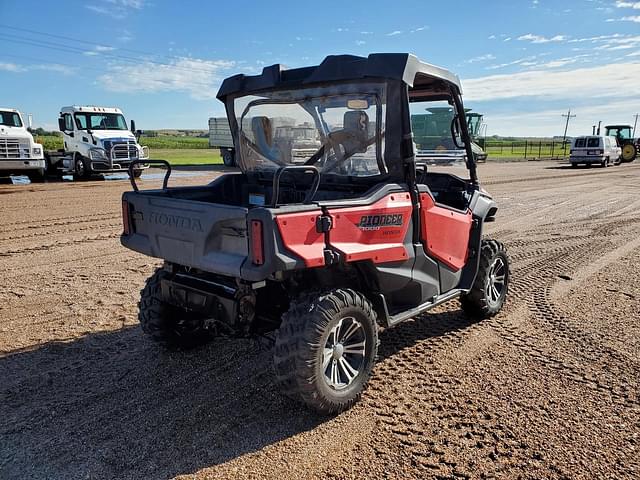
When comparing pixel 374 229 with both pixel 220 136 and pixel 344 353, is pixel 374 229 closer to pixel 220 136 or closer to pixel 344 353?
pixel 344 353

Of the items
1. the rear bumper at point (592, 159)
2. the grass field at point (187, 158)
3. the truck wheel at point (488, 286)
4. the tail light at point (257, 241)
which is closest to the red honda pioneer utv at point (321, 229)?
the tail light at point (257, 241)

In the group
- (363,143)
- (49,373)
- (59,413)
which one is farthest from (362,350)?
(49,373)

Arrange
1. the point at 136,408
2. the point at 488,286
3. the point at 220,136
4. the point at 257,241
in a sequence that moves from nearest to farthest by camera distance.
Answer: the point at 257,241
the point at 136,408
the point at 488,286
the point at 220,136

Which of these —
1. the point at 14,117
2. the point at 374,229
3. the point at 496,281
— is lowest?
the point at 496,281

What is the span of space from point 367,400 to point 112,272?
14.2 ft

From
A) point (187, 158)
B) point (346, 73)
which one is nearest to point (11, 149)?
point (346, 73)

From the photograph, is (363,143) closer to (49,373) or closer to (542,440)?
(542,440)

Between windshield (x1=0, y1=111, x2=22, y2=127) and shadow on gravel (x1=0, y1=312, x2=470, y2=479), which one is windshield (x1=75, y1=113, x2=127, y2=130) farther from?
shadow on gravel (x1=0, y1=312, x2=470, y2=479)

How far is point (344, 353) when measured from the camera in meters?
3.47

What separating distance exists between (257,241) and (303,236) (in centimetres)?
28

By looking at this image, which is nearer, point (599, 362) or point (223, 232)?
point (223, 232)

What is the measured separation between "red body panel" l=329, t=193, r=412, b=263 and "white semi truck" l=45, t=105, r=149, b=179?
55.3ft

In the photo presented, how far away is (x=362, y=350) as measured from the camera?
11.6 feet

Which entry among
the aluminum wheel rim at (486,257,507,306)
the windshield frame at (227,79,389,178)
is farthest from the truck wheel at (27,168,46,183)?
the aluminum wheel rim at (486,257,507,306)
